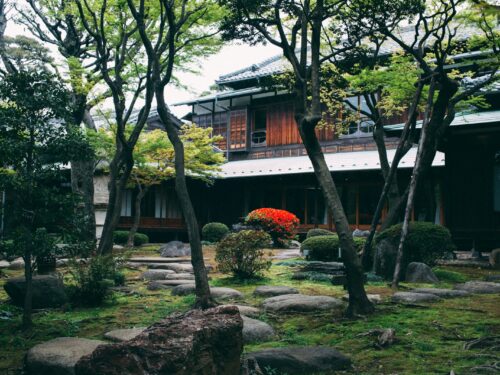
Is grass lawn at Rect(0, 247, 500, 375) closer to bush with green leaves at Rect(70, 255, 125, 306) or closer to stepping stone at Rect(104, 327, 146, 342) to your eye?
bush with green leaves at Rect(70, 255, 125, 306)

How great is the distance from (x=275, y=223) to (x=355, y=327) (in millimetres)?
13743

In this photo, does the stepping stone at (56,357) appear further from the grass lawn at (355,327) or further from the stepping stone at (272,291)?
the stepping stone at (272,291)

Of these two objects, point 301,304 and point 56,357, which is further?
point 301,304

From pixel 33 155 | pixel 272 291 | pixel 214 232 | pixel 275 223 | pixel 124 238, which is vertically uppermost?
pixel 33 155

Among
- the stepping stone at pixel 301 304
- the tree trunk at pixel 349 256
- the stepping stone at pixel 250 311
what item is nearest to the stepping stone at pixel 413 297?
the stepping stone at pixel 301 304

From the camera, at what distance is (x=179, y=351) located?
3.87m

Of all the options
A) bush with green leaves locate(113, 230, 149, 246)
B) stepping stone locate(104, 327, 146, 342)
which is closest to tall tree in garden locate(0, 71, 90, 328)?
stepping stone locate(104, 327, 146, 342)

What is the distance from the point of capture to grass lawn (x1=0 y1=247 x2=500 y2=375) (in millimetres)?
5559

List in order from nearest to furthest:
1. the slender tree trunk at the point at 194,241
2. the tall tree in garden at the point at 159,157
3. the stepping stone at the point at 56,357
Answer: the stepping stone at the point at 56,357 < the slender tree trunk at the point at 194,241 < the tall tree in garden at the point at 159,157

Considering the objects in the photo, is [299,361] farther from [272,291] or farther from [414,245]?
[414,245]

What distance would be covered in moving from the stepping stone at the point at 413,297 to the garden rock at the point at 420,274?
86.9 inches

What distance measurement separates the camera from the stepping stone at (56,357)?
514 centimetres

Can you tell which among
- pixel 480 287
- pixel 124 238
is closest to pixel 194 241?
pixel 480 287

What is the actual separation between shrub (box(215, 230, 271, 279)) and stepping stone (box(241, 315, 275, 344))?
4.84 meters
